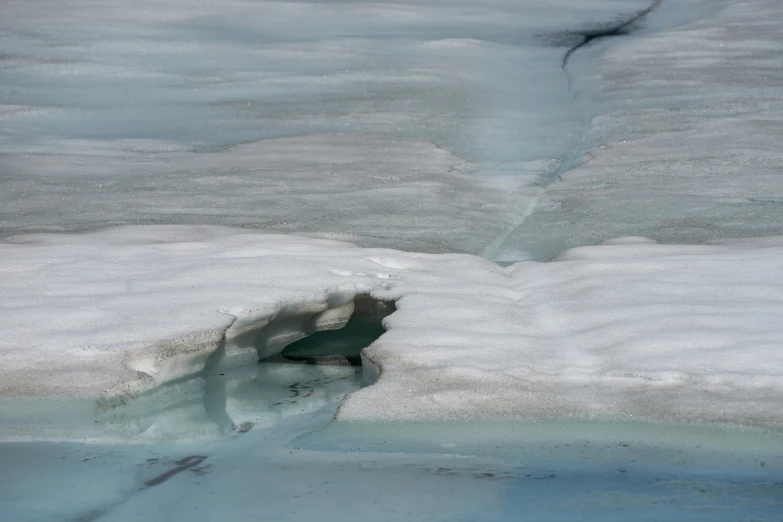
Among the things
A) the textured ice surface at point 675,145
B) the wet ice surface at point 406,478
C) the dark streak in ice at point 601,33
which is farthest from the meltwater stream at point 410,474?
the dark streak in ice at point 601,33

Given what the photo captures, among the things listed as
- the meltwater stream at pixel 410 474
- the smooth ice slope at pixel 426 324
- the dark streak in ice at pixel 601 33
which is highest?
the dark streak in ice at pixel 601 33

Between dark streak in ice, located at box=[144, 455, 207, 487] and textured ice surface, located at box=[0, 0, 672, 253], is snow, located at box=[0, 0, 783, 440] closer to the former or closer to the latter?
textured ice surface, located at box=[0, 0, 672, 253]

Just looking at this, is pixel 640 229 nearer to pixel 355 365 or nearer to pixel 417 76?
pixel 355 365

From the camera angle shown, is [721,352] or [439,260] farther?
[439,260]

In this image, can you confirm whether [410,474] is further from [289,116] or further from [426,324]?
[289,116]

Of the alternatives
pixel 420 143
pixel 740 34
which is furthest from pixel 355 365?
pixel 740 34

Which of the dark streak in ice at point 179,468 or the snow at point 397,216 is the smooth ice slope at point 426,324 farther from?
the dark streak in ice at point 179,468

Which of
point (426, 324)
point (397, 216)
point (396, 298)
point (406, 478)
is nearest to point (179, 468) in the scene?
point (406, 478)
